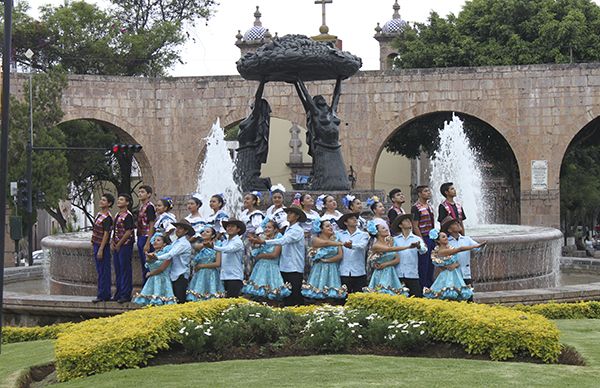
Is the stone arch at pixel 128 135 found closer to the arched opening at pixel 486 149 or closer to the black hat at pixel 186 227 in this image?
the arched opening at pixel 486 149

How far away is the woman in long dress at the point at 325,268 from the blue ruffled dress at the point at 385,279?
0.39m

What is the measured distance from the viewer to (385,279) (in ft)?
34.6

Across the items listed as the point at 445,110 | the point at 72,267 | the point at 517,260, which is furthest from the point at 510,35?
the point at 72,267

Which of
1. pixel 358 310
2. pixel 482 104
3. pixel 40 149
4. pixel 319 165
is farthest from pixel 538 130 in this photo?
pixel 358 310

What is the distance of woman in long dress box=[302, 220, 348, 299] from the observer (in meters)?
10.8

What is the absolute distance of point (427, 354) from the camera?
791cm

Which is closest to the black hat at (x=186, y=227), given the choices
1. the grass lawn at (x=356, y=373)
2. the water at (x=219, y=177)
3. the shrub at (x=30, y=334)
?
the shrub at (x=30, y=334)

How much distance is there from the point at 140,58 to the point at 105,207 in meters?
25.2

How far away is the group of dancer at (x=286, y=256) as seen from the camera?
10.5 meters

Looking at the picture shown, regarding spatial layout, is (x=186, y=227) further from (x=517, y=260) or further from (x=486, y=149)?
(x=486, y=149)

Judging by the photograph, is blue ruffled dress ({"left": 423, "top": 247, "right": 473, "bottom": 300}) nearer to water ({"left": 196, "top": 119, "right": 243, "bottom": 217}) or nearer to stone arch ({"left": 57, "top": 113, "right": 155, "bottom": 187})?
water ({"left": 196, "top": 119, "right": 243, "bottom": 217})

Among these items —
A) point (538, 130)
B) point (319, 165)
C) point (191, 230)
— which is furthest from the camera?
point (538, 130)

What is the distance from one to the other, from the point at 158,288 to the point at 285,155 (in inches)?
1453

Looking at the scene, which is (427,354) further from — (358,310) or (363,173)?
(363,173)
